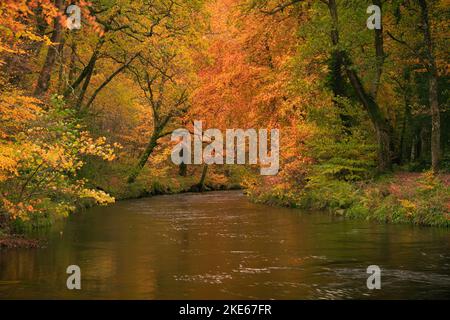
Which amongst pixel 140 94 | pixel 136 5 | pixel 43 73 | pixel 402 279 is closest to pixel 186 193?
pixel 140 94

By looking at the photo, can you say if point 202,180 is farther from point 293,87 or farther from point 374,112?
point 374,112

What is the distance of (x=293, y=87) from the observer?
99.6 feet

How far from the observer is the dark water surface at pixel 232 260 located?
1219 centimetres

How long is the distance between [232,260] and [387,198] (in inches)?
413

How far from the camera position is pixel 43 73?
72.5 feet

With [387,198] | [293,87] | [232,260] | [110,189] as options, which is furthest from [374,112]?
[110,189]

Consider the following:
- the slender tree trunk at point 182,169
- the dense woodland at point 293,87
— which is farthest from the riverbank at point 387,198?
the slender tree trunk at point 182,169

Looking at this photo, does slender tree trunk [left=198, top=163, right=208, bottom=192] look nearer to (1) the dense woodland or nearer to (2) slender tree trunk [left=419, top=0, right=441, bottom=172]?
(1) the dense woodland

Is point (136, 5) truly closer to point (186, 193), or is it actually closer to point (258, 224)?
point (258, 224)

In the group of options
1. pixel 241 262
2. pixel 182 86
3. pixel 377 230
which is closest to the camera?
pixel 241 262

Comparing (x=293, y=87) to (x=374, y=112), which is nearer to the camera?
(x=374, y=112)

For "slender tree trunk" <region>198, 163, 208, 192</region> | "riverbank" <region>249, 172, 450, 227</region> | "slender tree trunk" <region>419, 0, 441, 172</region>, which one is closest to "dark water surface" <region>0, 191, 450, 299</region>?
"riverbank" <region>249, 172, 450, 227</region>

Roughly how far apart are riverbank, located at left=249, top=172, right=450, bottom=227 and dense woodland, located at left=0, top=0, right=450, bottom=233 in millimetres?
52
